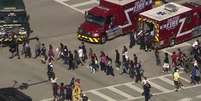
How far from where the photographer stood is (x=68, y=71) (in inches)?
2046

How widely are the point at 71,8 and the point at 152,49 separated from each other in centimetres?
1131

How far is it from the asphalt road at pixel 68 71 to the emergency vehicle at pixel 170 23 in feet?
2.61

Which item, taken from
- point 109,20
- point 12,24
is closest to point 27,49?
point 12,24

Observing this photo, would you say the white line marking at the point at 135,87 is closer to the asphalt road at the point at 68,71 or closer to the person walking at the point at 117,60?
the asphalt road at the point at 68,71

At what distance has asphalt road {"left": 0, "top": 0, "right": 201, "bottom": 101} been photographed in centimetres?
4862

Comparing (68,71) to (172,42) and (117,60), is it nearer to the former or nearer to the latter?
(117,60)

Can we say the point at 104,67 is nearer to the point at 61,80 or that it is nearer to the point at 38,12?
the point at 61,80

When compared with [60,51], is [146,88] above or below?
above

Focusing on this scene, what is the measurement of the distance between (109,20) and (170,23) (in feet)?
15.6

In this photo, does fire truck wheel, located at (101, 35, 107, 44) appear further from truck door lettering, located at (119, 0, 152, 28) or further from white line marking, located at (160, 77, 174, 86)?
white line marking, located at (160, 77, 174, 86)

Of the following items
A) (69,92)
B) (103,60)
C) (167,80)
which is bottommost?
(167,80)

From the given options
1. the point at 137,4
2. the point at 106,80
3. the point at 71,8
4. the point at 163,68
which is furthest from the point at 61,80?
the point at 71,8

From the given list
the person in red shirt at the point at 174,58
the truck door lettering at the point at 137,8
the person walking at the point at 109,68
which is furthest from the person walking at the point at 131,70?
the truck door lettering at the point at 137,8

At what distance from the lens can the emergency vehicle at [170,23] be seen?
180ft
